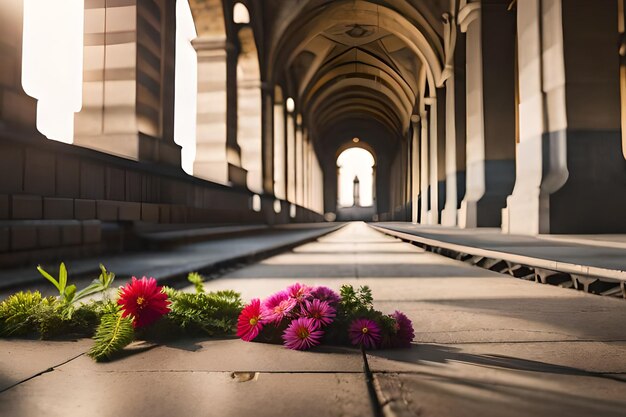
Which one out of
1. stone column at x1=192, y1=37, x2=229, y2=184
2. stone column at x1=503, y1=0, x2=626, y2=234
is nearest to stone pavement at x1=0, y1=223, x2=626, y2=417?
stone column at x1=503, y1=0, x2=626, y2=234

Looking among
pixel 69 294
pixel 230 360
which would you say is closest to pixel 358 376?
pixel 230 360

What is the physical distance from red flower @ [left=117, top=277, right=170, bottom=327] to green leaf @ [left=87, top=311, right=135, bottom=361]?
3 centimetres

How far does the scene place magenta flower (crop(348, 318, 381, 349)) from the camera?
149 cm

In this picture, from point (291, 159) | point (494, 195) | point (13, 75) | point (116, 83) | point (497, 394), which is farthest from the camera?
point (291, 159)

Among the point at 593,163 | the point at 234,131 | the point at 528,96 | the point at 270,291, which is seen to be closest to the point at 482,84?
the point at 528,96

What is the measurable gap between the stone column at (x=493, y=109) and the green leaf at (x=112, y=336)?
9.83 metres

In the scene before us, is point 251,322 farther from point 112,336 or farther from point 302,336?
point 112,336

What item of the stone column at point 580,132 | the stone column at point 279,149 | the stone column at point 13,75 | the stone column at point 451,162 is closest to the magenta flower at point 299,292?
the stone column at point 13,75

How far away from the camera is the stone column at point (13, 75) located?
3.86 meters

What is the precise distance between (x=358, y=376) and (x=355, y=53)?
78.2 feet

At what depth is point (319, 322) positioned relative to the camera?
5.09 ft

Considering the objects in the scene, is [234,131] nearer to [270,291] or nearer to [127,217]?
[127,217]

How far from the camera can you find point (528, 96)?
7434mm

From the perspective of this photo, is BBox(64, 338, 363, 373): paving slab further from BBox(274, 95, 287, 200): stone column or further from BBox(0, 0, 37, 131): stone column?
BBox(274, 95, 287, 200): stone column
